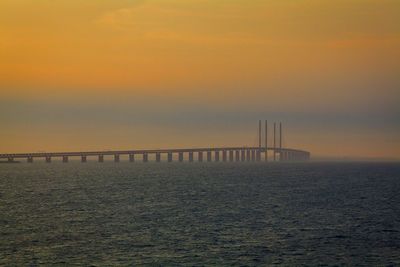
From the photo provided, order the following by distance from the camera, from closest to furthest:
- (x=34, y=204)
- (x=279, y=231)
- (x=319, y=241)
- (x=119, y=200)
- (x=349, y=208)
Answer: (x=319, y=241) < (x=279, y=231) < (x=349, y=208) < (x=34, y=204) < (x=119, y=200)

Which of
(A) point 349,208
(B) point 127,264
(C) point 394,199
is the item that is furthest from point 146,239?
(C) point 394,199

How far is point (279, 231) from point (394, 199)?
3852cm

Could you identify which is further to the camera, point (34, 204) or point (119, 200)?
point (119, 200)

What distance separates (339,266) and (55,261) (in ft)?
54.1

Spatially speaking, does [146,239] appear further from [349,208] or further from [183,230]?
[349,208]

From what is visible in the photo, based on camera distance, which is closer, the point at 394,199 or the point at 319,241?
the point at 319,241

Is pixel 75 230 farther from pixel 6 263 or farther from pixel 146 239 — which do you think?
pixel 6 263

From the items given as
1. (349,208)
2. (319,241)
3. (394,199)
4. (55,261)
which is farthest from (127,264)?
(394,199)

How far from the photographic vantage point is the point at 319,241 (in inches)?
1997

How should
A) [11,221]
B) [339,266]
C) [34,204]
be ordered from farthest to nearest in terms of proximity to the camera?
[34,204], [11,221], [339,266]

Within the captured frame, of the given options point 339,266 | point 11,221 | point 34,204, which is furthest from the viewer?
point 34,204

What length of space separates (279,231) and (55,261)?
20.4 m

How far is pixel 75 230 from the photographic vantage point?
2240 inches

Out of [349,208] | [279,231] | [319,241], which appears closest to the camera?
[319,241]
